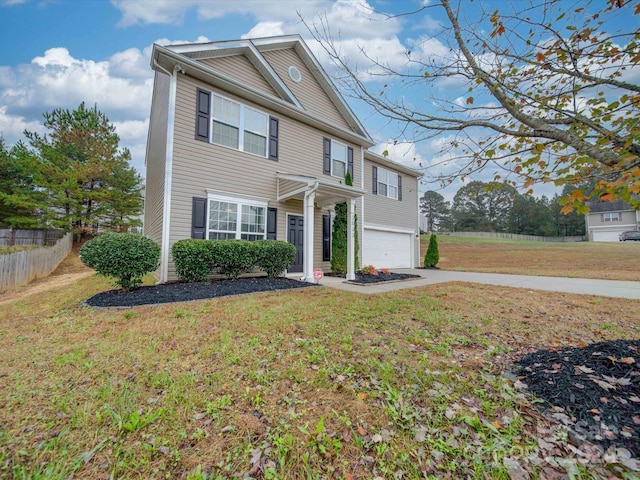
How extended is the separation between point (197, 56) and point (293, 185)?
185 inches

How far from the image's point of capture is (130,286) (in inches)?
246

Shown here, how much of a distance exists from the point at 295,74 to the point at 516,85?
934cm

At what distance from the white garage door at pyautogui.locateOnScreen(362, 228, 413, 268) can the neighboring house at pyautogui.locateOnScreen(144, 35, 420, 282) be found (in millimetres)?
155

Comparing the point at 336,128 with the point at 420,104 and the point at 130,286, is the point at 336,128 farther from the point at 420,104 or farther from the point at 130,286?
the point at 130,286

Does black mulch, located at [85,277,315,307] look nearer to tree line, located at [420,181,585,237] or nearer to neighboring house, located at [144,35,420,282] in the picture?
neighboring house, located at [144,35,420,282]

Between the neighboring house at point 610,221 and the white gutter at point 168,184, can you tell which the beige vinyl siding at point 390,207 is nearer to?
the white gutter at point 168,184

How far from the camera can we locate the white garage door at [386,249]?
12.8m

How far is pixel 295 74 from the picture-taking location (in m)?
10.5

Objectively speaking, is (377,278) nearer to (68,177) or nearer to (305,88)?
(305,88)

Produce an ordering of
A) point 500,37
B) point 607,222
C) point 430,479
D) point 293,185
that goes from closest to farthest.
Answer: point 430,479
point 500,37
point 293,185
point 607,222

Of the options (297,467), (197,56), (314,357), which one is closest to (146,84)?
(197,56)

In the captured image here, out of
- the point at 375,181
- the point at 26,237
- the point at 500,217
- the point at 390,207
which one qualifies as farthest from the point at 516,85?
the point at 500,217

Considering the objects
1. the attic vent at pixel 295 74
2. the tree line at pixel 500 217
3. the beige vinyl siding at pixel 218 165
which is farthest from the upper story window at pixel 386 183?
the tree line at pixel 500 217

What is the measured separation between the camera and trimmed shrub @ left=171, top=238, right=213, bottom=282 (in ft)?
22.2
